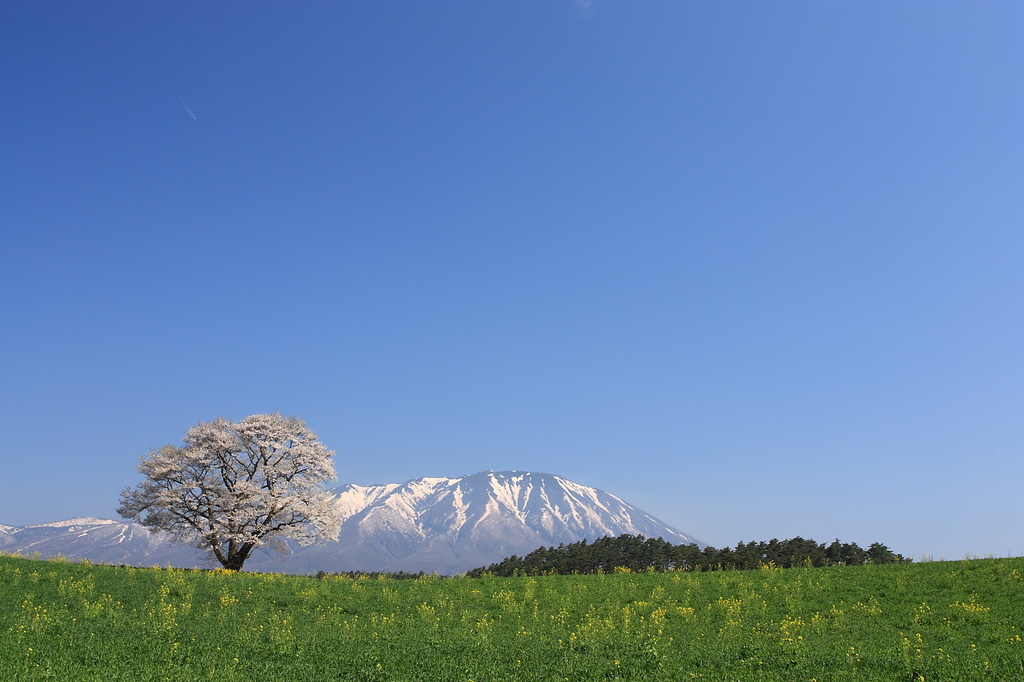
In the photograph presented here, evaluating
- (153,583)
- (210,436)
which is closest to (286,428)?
(210,436)

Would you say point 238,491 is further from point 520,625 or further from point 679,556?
point 679,556

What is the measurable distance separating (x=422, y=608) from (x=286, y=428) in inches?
1004

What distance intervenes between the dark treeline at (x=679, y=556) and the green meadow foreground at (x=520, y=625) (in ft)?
32.1

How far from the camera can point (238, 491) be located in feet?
148

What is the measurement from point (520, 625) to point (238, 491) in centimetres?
2915

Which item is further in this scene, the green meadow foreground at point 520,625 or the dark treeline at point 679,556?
the dark treeline at point 679,556

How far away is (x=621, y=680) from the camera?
17328mm

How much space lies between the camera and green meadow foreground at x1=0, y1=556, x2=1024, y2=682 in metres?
18.0

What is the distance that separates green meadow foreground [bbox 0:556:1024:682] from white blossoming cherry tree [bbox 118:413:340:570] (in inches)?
443

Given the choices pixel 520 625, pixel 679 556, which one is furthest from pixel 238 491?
pixel 679 556

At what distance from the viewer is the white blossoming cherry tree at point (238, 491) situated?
44562 mm

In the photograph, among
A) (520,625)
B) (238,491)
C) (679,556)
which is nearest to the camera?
(520,625)

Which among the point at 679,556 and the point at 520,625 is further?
the point at 679,556

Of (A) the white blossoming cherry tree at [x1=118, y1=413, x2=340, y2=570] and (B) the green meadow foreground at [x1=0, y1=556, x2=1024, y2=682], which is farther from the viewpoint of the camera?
(A) the white blossoming cherry tree at [x1=118, y1=413, x2=340, y2=570]
